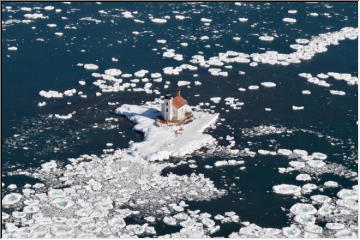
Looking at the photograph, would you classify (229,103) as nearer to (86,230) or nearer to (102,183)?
(102,183)

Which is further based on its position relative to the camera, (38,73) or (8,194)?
(38,73)

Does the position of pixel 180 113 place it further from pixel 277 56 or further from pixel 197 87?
pixel 277 56

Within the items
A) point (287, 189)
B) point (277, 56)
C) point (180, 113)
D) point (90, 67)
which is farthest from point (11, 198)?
point (277, 56)

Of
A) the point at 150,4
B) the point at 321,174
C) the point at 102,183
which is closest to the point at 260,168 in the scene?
the point at 321,174

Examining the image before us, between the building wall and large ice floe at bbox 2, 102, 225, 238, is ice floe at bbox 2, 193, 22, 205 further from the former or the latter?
the building wall

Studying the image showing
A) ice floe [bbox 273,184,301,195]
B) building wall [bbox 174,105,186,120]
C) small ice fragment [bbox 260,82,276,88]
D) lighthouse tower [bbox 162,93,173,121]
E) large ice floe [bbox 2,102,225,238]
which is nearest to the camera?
large ice floe [bbox 2,102,225,238]

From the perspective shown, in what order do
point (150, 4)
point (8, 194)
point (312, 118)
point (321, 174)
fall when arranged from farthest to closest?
point (150, 4), point (312, 118), point (321, 174), point (8, 194)

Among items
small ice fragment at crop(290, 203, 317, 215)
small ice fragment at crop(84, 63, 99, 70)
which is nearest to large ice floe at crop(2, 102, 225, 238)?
small ice fragment at crop(290, 203, 317, 215)
